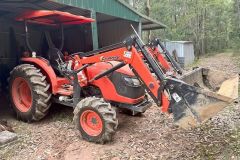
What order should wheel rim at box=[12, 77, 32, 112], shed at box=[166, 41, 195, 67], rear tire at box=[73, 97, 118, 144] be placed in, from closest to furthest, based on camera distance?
rear tire at box=[73, 97, 118, 144] → wheel rim at box=[12, 77, 32, 112] → shed at box=[166, 41, 195, 67]

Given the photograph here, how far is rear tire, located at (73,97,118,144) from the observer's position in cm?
508

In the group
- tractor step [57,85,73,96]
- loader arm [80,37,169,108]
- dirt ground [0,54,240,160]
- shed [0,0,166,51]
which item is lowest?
dirt ground [0,54,240,160]

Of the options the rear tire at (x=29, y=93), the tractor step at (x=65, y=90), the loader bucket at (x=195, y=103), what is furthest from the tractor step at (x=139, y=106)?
the rear tire at (x=29, y=93)

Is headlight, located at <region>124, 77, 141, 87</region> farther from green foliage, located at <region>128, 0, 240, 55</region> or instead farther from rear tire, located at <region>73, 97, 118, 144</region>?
green foliage, located at <region>128, 0, 240, 55</region>

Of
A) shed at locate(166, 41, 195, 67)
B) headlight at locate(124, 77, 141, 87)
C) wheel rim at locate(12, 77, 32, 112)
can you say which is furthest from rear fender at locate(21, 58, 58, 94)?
shed at locate(166, 41, 195, 67)

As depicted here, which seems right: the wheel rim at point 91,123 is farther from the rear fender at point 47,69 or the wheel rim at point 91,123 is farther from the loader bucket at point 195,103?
the loader bucket at point 195,103

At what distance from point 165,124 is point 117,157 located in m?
1.85

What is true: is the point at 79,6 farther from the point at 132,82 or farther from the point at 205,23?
the point at 205,23

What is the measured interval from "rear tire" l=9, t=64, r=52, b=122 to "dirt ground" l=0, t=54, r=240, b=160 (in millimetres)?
245

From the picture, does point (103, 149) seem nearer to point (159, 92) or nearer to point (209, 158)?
point (159, 92)

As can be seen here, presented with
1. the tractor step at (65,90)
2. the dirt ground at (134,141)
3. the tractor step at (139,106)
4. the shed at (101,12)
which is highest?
the shed at (101,12)

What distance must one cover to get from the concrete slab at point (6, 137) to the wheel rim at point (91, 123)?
118 cm

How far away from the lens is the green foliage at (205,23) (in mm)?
30859

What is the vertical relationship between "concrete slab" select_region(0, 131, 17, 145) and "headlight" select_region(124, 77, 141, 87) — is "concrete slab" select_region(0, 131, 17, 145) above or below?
below
